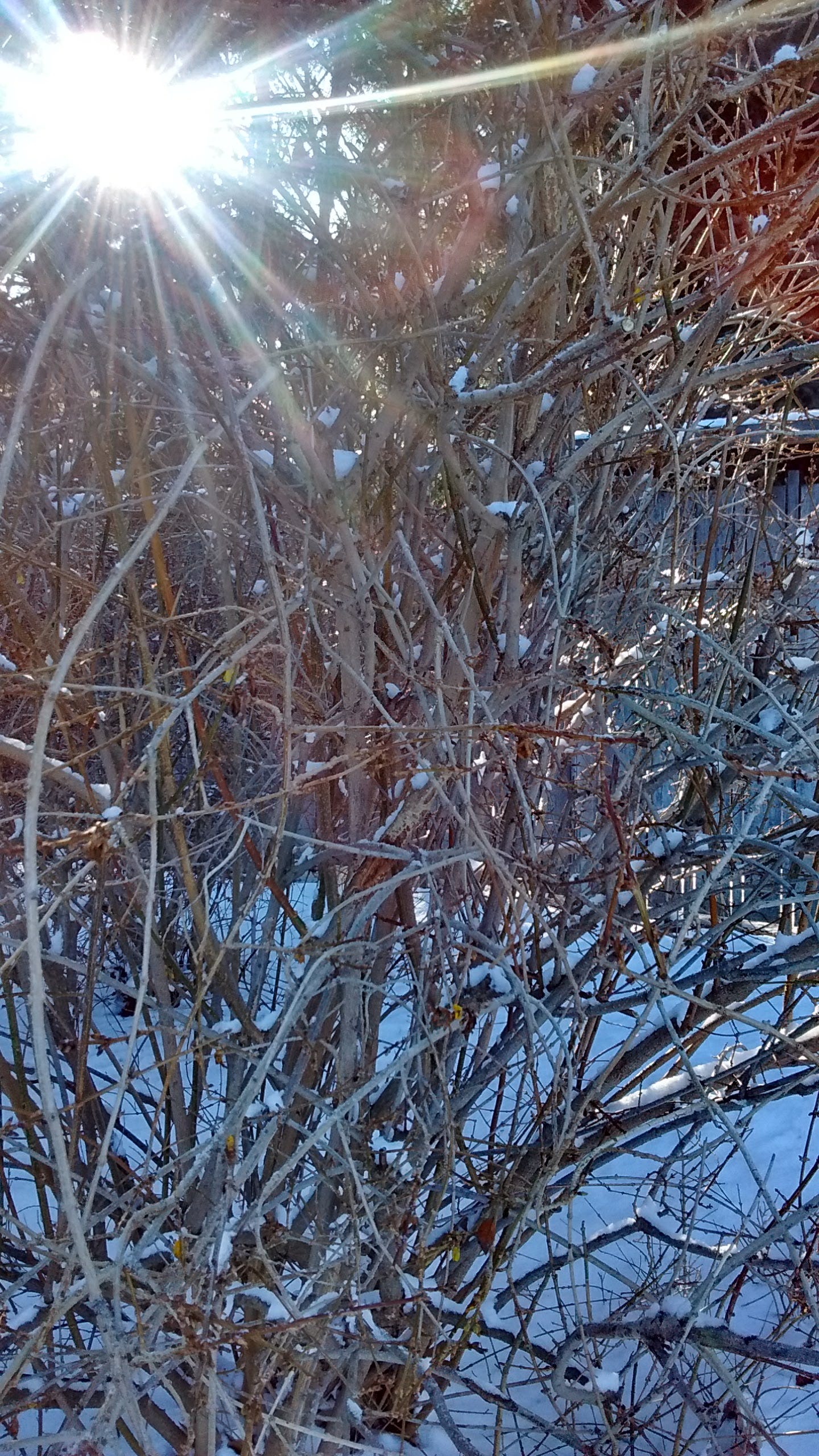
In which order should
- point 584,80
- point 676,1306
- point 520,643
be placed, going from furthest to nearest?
point 520,643
point 676,1306
point 584,80

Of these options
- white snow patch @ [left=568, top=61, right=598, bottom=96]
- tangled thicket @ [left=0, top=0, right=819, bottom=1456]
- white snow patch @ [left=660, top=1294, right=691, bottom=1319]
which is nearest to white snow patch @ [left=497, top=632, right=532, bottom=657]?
tangled thicket @ [left=0, top=0, right=819, bottom=1456]

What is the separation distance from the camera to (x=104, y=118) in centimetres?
161

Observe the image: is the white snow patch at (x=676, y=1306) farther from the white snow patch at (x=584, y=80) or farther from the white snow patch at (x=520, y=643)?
the white snow patch at (x=584, y=80)

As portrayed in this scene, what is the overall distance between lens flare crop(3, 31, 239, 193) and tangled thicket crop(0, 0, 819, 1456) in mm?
87

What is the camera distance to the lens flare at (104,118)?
163 cm

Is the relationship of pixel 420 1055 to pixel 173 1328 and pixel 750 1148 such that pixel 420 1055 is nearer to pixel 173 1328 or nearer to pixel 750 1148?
pixel 173 1328

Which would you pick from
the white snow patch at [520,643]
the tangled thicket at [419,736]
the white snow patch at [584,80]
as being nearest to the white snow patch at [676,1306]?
the tangled thicket at [419,736]

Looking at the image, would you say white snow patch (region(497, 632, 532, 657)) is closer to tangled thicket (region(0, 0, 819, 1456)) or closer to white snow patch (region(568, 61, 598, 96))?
tangled thicket (region(0, 0, 819, 1456))

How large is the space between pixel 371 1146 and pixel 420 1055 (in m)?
0.22

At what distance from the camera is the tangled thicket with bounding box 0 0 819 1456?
1.74 m

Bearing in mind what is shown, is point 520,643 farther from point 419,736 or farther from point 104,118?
point 104,118

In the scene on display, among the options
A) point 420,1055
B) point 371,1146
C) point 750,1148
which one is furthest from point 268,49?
point 750,1148

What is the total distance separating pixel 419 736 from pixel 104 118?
1.17 metres

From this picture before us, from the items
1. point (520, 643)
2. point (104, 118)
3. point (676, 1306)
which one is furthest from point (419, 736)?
point (676, 1306)
